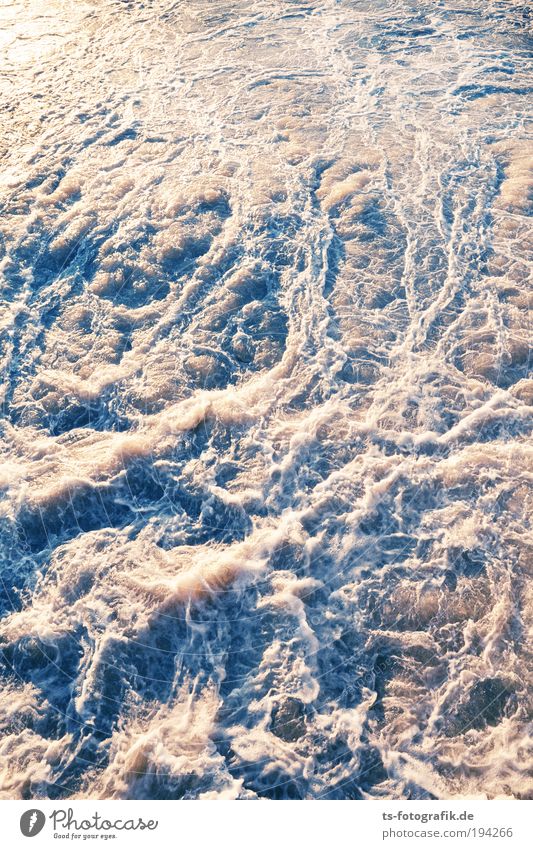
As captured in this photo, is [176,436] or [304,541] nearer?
[304,541]

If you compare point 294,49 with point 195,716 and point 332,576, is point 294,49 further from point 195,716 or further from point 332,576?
point 195,716

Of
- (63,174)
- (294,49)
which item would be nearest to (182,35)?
(294,49)

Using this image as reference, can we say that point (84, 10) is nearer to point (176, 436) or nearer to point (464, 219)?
point (464, 219)

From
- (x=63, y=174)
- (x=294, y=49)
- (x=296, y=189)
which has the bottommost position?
(x=296, y=189)

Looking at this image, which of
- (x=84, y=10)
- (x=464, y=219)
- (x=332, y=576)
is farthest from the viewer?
(x=84, y=10)

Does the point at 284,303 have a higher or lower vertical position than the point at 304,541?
higher
